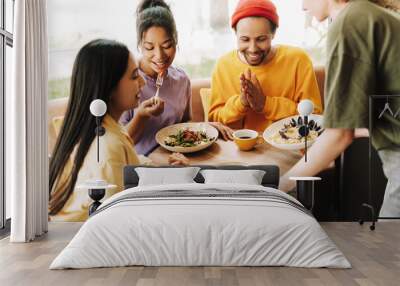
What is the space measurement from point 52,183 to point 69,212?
44 cm

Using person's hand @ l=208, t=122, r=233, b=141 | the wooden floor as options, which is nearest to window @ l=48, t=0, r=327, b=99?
person's hand @ l=208, t=122, r=233, b=141

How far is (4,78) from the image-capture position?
6.56 metres

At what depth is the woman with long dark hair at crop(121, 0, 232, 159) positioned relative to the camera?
24.3ft

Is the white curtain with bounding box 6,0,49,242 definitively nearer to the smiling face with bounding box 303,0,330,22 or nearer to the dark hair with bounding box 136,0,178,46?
the dark hair with bounding box 136,0,178,46

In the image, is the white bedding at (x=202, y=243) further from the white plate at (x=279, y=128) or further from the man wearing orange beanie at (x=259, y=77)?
the man wearing orange beanie at (x=259, y=77)

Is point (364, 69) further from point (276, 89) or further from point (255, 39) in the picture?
point (255, 39)

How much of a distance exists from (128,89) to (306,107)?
231 cm

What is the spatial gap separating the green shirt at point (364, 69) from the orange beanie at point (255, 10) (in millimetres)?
791

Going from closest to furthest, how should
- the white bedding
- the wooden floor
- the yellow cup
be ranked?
the wooden floor → the white bedding → the yellow cup

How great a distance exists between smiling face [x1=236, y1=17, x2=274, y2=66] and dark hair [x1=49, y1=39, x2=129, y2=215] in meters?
1.54

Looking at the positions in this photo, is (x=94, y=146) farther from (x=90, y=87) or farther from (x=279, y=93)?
(x=279, y=93)

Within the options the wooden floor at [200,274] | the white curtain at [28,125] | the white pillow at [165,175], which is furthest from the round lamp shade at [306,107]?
the white curtain at [28,125]

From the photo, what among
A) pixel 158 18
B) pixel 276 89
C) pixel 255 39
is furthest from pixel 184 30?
pixel 276 89

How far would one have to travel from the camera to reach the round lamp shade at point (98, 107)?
7098 mm
